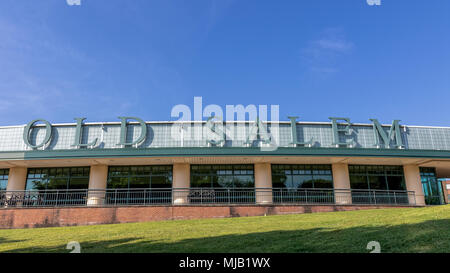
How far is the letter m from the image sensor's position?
23269mm

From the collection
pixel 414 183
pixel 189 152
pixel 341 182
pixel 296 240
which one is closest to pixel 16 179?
pixel 189 152

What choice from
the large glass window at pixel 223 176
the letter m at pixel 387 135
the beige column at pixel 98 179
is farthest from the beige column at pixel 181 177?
the letter m at pixel 387 135

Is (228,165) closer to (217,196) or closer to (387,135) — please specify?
(217,196)

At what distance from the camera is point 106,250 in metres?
9.12

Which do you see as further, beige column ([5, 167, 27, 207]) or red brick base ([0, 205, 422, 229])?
beige column ([5, 167, 27, 207])

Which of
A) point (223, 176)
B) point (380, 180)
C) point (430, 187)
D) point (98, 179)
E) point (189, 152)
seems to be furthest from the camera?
point (430, 187)

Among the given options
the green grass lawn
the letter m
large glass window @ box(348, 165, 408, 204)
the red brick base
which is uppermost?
the letter m

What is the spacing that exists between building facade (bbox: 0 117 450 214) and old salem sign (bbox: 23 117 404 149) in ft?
0.21

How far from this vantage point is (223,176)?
76.6ft

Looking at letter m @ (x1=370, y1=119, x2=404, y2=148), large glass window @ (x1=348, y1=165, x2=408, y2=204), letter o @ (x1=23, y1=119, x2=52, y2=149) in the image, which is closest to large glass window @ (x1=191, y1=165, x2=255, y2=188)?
large glass window @ (x1=348, y1=165, x2=408, y2=204)

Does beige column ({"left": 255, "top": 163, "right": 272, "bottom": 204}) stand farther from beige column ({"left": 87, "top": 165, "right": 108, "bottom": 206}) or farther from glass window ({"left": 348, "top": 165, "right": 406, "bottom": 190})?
beige column ({"left": 87, "top": 165, "right": 108, "bottom": 206})

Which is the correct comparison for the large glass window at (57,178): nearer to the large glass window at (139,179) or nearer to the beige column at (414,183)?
the large glass window at (139,179)

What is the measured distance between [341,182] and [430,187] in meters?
6.83

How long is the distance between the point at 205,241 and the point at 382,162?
1792 centimetres
